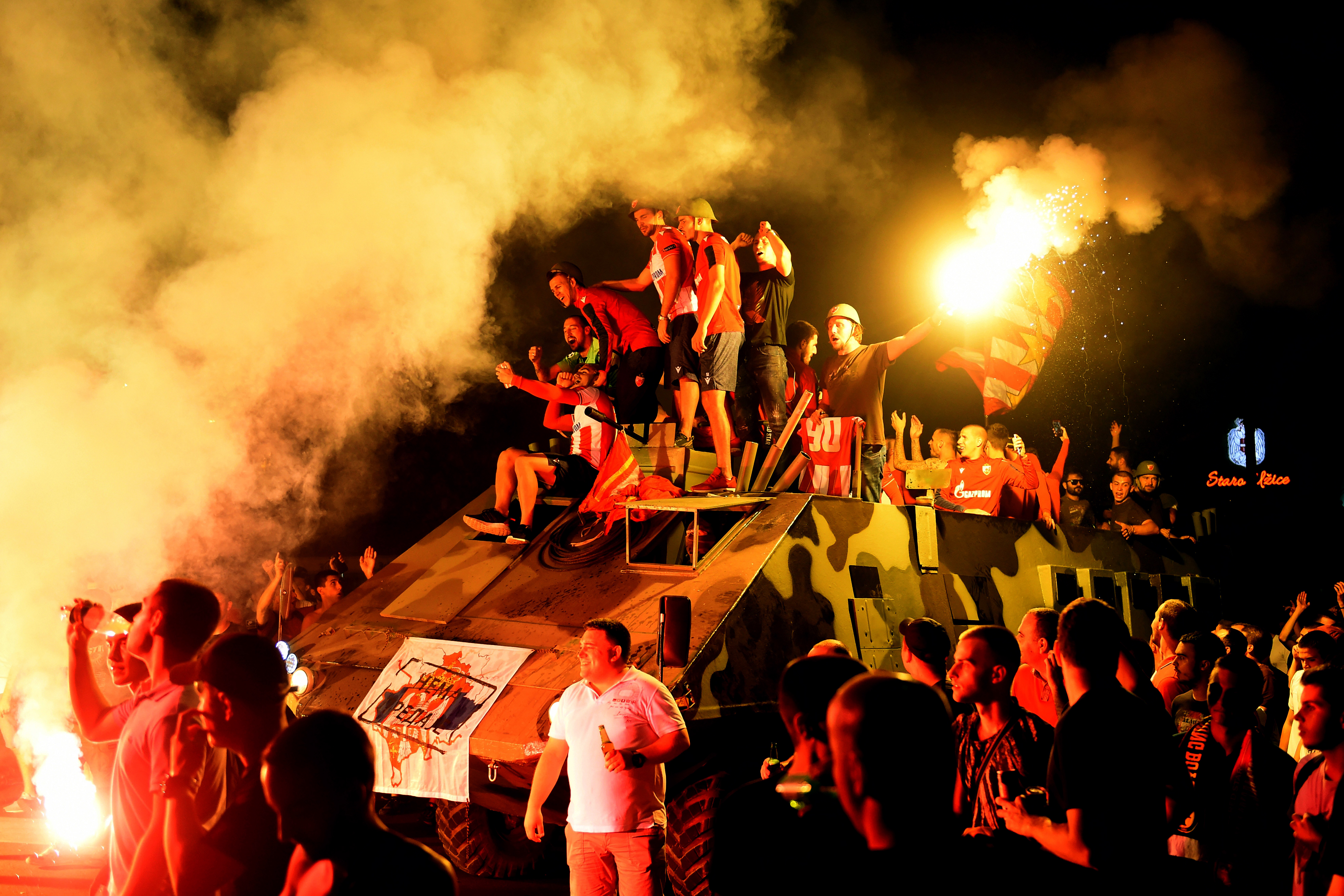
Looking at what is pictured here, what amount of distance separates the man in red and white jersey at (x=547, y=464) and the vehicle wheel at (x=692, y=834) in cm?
309

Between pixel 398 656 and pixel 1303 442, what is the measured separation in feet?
54.6

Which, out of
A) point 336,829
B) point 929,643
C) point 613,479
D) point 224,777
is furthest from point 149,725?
point 613,479

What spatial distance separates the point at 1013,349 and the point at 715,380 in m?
2.73

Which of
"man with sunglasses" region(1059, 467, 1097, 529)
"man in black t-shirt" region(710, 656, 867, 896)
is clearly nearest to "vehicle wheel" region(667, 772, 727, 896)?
"man in black t-shirt" region(710, 656, 867, 896)

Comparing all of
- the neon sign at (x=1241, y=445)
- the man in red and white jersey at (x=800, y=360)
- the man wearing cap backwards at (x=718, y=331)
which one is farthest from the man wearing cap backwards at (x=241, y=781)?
the neon sign at (x=1241, y=445)

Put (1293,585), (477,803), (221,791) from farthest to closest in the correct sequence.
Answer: (1293,585), (477,803), (221,791)

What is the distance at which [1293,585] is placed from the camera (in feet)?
51.8

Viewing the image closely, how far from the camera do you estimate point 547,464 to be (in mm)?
8680

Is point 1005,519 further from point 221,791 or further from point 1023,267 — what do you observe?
point 221,791

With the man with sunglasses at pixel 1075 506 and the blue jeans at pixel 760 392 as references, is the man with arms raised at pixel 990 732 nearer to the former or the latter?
the blue jeans at pixel 760 392

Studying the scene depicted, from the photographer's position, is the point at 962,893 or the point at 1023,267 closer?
the point at 962,893

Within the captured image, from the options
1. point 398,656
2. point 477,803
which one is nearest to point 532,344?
point 398,656

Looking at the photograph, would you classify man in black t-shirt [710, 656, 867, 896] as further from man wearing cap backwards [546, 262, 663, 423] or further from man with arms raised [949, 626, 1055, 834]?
man wearing cap backwards [546, 262, 663, 423]

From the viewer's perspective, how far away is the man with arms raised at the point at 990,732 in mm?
3707
